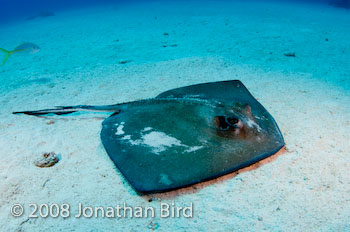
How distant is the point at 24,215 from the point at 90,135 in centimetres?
132

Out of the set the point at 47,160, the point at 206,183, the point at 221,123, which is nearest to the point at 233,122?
the point at 221,123

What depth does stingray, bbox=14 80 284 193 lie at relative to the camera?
1.86 meters

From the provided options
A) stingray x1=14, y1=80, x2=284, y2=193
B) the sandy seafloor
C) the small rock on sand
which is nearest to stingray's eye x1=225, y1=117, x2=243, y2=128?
stingray x1=14, y1=80, x2=284, y2=193

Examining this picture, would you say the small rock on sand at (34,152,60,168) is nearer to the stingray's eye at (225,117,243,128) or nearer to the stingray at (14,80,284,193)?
the stingray at (14,80,284,193)

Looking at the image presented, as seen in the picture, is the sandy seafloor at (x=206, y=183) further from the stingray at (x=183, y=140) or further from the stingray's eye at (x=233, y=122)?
the stingray's eye at (x=233, y=122)

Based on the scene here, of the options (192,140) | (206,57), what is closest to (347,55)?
(206,57)

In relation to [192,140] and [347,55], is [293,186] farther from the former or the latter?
[347,55]

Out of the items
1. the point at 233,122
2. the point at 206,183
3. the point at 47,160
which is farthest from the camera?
the point at 47,160

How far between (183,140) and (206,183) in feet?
1.71

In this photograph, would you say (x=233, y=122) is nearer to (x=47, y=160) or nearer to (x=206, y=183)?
(x=206, y=183)

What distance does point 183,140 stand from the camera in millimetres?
2230

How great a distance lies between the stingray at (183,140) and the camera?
1855 millimetres

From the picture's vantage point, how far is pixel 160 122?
2566 millimetres

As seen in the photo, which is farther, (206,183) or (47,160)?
(47,160)
